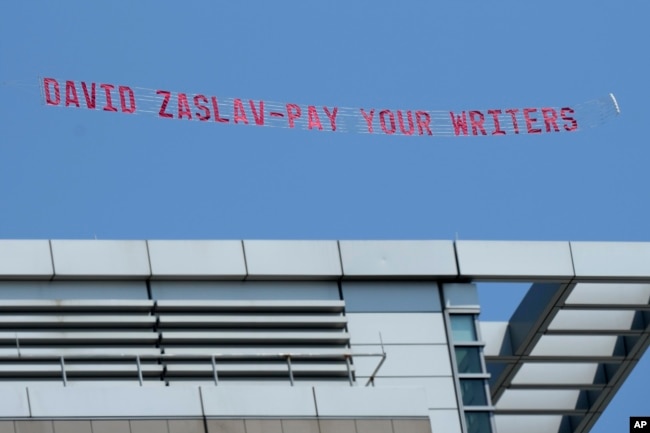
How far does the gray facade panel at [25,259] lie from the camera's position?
4447 cm

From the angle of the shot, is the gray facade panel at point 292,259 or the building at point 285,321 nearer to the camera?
the building at point 285,321

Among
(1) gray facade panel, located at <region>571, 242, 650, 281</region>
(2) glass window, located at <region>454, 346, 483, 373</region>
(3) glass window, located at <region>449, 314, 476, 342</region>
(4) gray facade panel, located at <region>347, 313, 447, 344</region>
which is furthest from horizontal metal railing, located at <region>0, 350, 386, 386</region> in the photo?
(1) gray facade panel, located at <region>571, 242, 650, 281</region>

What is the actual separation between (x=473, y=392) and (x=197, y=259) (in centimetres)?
649

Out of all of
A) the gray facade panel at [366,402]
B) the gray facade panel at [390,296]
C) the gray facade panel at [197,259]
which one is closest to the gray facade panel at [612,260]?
the gray facade panel at [390,296]

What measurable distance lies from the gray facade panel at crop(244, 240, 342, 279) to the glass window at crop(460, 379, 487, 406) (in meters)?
3.59

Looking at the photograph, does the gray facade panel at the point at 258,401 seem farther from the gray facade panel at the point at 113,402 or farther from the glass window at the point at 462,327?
the glass window at the point at 462,327

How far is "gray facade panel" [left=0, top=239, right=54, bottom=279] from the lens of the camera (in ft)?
146

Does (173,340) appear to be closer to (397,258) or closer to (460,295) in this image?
(397,258)

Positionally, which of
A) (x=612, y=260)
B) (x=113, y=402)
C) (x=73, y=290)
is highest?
(x=73, y=290)

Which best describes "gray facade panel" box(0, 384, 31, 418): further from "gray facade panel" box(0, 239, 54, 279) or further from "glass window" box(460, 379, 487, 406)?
"glass window" box(460, 379, 487, 406)

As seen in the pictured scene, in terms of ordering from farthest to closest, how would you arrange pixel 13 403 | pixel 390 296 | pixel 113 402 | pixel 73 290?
1. pixel 390 296
2. pixel 73 290
3. pixel 113 402
4. pixel 13 403

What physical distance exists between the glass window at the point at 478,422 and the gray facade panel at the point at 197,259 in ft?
18.5

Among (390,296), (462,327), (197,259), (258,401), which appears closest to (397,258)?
(390,296)

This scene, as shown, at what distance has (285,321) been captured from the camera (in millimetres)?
45844
